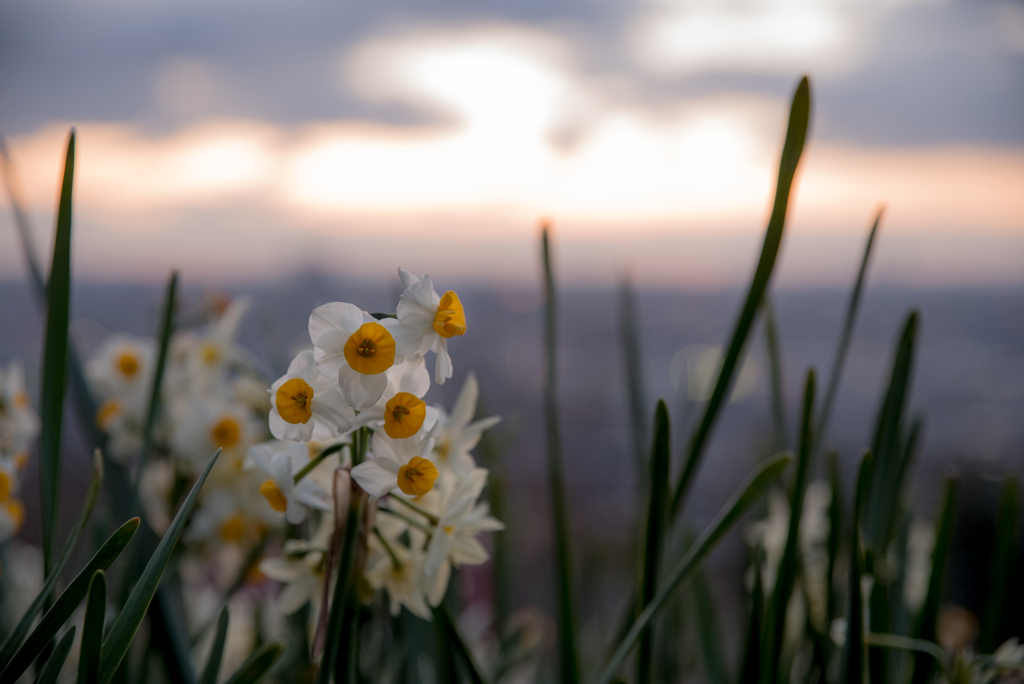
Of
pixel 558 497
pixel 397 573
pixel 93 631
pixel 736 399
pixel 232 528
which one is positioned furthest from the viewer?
pixel 736 399

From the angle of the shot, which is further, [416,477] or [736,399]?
[736,399]

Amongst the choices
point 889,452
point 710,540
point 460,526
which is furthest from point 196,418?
point 889,452

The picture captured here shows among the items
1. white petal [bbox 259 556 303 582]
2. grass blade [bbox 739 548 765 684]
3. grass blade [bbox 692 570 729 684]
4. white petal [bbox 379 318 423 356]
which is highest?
white petal [bbox 379 318 423 356]

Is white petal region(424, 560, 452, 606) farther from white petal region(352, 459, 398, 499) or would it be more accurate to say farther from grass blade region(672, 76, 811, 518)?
grass blade region(672, 76, 811, 518)

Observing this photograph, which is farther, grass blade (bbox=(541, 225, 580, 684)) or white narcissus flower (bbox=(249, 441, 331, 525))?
grass blade (bbox=(541, 225, 580, 684))

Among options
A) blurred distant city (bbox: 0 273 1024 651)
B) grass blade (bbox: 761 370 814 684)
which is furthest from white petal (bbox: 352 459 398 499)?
blurred distant city (bbox: 0 273 1024 651)

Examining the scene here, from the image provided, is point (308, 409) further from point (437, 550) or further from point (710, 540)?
point (710, 540)

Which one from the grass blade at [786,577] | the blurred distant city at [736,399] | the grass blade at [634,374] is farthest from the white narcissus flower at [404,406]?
the blurred distant city at [736,399]

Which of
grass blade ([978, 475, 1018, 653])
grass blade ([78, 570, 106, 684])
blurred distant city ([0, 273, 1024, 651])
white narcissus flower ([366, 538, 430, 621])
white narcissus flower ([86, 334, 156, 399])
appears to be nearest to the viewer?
grass blade ([78, 570, 106, 684])

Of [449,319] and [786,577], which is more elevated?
[449,319]
